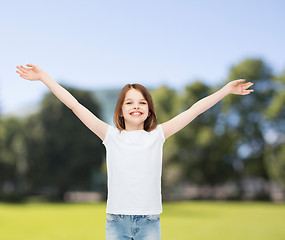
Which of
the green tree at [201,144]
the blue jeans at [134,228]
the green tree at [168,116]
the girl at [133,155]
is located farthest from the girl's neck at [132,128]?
the green tree at [201,144]

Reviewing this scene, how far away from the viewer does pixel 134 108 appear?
3246mm

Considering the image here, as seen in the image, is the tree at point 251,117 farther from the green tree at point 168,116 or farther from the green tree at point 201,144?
the green tree at point 168,116

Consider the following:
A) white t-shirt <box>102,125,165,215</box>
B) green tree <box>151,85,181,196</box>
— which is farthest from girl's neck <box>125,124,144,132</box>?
green tree <box>151,85,181,196</box>

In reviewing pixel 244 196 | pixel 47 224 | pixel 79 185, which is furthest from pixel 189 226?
pixel 79 185

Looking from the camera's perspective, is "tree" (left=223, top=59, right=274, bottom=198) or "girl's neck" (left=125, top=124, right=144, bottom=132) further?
"tree" (left=223, top=59, right=274, bottom=198)

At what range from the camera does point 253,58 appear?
3478 cm

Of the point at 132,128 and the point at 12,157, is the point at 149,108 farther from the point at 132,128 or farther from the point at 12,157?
the point at 12,157

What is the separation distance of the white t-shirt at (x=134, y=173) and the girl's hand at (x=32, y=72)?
840 mm

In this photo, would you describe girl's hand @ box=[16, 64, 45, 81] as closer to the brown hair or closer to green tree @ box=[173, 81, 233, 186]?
the brown hair

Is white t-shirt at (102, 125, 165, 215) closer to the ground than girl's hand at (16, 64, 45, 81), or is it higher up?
closer to the ground

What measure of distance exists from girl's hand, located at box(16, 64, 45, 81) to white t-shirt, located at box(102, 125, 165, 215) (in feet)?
2.76

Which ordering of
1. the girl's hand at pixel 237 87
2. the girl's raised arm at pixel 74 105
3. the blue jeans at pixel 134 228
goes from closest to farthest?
the blue jeans at pixel 134 228, the girl's raised arm at pixel 74 105, the girl's hand at pixel 237 87

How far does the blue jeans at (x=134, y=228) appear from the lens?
2859 mm

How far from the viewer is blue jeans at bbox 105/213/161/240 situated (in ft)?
9.38
